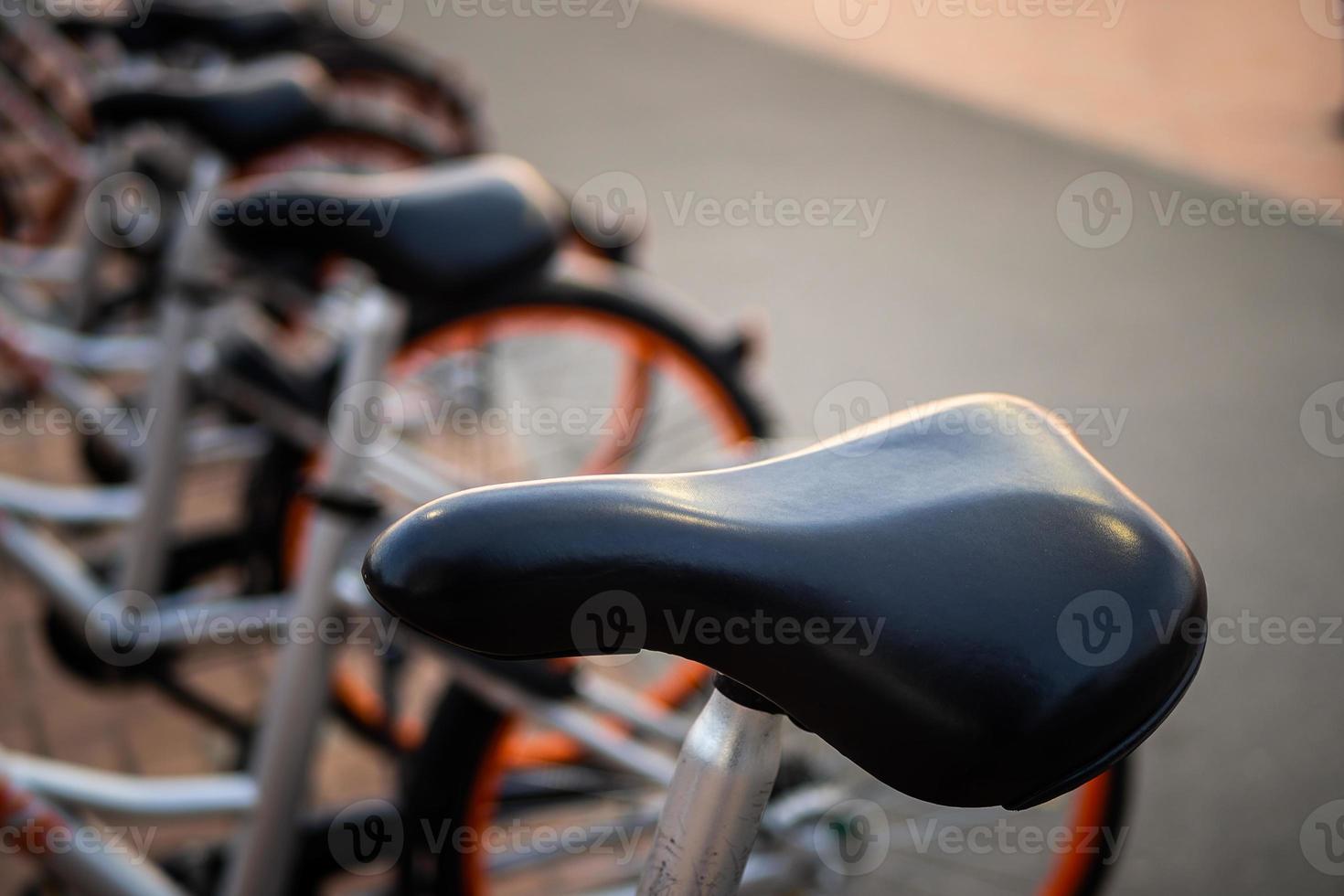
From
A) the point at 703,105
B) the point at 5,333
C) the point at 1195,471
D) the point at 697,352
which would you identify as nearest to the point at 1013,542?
the point at 697,352

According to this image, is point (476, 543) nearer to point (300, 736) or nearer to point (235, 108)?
point (300, 736)

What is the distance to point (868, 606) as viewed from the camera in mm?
488

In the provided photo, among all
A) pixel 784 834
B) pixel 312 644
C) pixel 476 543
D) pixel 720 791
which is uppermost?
pixel 476 543

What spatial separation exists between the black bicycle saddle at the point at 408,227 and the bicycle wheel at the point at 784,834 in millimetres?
469

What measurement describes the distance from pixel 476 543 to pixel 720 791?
0.17 metres

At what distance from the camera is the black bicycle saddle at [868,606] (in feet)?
1.55

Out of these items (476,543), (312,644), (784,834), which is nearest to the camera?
(476,543)

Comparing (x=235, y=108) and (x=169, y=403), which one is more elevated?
(x=235, y=108)

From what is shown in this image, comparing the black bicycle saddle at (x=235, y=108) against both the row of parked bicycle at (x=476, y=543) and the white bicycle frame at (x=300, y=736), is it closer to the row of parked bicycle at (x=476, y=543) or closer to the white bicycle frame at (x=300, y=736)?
the row of parked bicycle at (x=476, y=543)

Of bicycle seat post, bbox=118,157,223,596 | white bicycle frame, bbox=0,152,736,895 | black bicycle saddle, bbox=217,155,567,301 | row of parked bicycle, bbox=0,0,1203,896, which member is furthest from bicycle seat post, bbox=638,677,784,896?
bicycle seat post, bbox=118,157,223,596

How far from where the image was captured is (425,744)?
1.27 m

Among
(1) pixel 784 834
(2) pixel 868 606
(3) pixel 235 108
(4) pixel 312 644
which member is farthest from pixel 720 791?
(3) pixel 235 108

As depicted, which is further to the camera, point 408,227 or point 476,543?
point 408,227

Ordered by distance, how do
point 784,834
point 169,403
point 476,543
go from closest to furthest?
point 476,543
point 784,834
point 169,403
